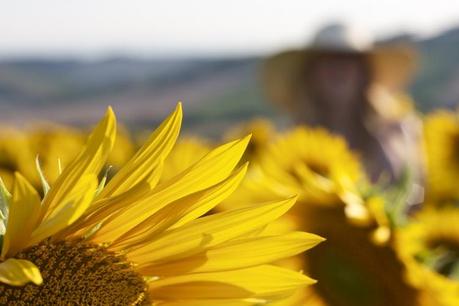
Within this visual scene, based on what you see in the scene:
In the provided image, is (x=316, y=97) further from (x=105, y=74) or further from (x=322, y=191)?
(x=105, y=74)

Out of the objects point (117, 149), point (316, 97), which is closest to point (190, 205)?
point (117, 149)

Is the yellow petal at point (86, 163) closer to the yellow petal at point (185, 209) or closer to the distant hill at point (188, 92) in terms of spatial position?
the yellow petal at point (185, 209)

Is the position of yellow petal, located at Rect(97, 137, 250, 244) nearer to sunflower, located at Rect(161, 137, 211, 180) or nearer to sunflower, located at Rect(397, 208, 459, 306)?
sunflower, located at Rect(397, 208, 459, 306)

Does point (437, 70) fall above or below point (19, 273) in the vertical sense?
above

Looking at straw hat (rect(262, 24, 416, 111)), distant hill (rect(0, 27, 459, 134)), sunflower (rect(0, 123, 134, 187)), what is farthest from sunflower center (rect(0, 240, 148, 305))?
distant hill (rect(0, 27, 459, 134))

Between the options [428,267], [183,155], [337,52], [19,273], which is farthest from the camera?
[337,52]

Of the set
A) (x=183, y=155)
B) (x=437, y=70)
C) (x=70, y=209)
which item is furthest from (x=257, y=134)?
(x=437, y=70)

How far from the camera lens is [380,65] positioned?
405 cm

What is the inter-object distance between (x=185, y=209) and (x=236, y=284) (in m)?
0.06

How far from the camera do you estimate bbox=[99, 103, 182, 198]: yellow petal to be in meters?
0.57

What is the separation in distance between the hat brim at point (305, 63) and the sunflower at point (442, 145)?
5.50 ft

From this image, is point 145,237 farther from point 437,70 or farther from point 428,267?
point 437,70

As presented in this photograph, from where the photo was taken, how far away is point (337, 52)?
4.00m

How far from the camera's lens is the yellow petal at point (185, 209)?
0.59 metres
